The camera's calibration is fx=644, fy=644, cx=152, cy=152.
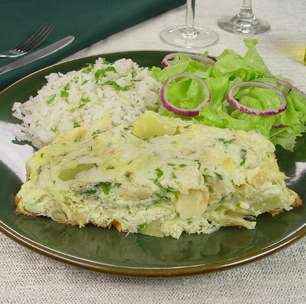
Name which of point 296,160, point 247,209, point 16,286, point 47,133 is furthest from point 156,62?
point 16,286

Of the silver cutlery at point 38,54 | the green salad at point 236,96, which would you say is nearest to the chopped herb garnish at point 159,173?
the green salad at point 236,96

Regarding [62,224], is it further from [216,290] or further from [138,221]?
[216,290]

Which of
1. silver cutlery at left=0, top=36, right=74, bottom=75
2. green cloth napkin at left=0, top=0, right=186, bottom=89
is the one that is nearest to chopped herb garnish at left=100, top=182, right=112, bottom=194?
silver cutlery at left=0, top=36, right=74, bottom=75

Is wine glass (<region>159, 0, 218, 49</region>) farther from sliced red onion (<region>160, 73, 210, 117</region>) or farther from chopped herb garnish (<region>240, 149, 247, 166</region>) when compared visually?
chopped herb garnish (<region>240, 149, 247, 166</region>)

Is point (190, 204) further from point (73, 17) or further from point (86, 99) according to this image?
point (73, 17)

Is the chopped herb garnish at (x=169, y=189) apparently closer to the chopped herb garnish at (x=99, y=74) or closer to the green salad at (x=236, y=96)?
the green salad at (x=236, y=96)

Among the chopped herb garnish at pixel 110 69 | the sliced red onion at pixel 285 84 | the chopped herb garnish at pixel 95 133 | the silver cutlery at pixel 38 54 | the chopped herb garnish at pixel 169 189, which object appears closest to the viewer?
the chopped herb garnish at pixel 169 189

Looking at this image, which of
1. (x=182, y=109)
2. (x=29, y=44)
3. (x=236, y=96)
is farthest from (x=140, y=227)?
(x=29, y=44)
